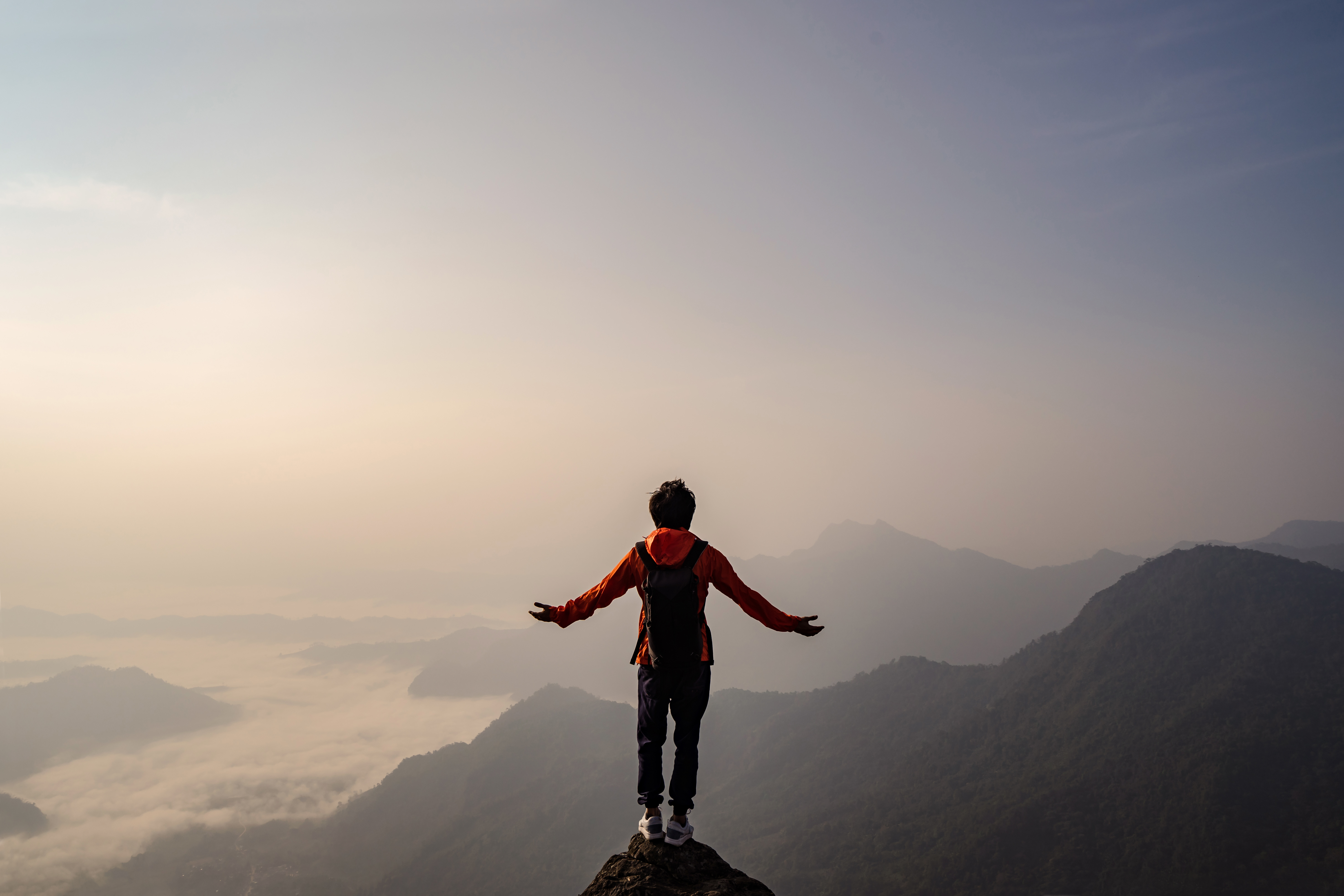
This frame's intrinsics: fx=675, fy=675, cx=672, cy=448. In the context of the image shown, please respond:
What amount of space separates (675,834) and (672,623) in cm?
281

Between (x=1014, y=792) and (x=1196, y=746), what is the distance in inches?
2026

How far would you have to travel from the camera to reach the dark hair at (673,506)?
9.13 m

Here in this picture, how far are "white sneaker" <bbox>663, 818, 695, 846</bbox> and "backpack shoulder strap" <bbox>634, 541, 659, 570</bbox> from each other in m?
3.41

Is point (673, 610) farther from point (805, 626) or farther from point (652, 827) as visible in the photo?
point (652, 827)

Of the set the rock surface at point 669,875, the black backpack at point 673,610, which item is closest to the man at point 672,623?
the black backpack at point 673,610

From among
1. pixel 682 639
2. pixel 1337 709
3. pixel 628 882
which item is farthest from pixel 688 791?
pixel 1337 709

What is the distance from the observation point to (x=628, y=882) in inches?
331

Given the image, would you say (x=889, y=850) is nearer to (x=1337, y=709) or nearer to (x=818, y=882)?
(x=818, y=882)

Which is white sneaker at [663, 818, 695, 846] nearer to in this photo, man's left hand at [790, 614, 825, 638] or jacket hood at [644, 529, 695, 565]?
man's left hand at [790, 614, 825, 638]

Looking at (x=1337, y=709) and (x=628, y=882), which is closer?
(x=628, y=882)

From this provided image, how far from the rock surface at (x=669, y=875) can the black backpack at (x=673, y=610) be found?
7.93 ft

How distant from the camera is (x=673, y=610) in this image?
8.89 meters

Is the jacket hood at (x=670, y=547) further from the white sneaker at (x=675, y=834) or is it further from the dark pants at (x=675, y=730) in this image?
the white sneaker at (x=675, y=834)

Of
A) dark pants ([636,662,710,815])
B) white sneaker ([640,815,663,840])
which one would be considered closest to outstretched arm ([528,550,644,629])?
dark pants ([636,662,710,815])
